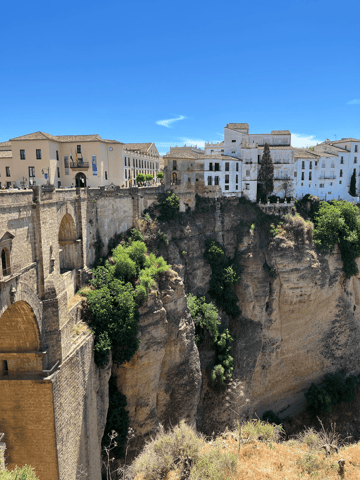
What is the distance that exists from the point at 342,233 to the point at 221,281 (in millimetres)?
14114

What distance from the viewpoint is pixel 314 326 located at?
34125mm

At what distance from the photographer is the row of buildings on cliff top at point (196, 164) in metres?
25.9

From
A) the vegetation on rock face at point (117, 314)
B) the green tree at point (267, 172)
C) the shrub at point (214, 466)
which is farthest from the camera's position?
the green tree at point (267, 172)

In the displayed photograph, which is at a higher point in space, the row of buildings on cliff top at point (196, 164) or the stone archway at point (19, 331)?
the row of buildings on cliff top at point (196, 164)

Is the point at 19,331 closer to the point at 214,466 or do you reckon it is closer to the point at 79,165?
the point at 214,466

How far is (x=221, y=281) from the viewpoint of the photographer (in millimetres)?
30375

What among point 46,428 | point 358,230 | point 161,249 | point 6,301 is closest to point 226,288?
point 161,249

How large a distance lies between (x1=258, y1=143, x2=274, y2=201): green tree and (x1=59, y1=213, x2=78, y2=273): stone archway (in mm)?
22696

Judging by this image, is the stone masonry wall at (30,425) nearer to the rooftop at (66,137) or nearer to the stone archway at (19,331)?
the stone archway at (19,331)

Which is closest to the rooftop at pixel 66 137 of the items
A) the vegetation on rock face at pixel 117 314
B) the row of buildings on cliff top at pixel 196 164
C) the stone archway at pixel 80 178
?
the row of buildings on cliff top at pixel 196 164

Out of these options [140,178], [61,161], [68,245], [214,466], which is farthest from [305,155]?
[214,466]

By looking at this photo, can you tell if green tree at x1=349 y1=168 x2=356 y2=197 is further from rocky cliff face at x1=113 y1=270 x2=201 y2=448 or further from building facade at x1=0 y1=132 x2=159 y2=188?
rocky cliff face at x1=113 y1=270 x2=201 y2=448

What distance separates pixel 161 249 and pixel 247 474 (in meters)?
17.8

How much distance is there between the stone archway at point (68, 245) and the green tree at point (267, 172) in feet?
74.5
